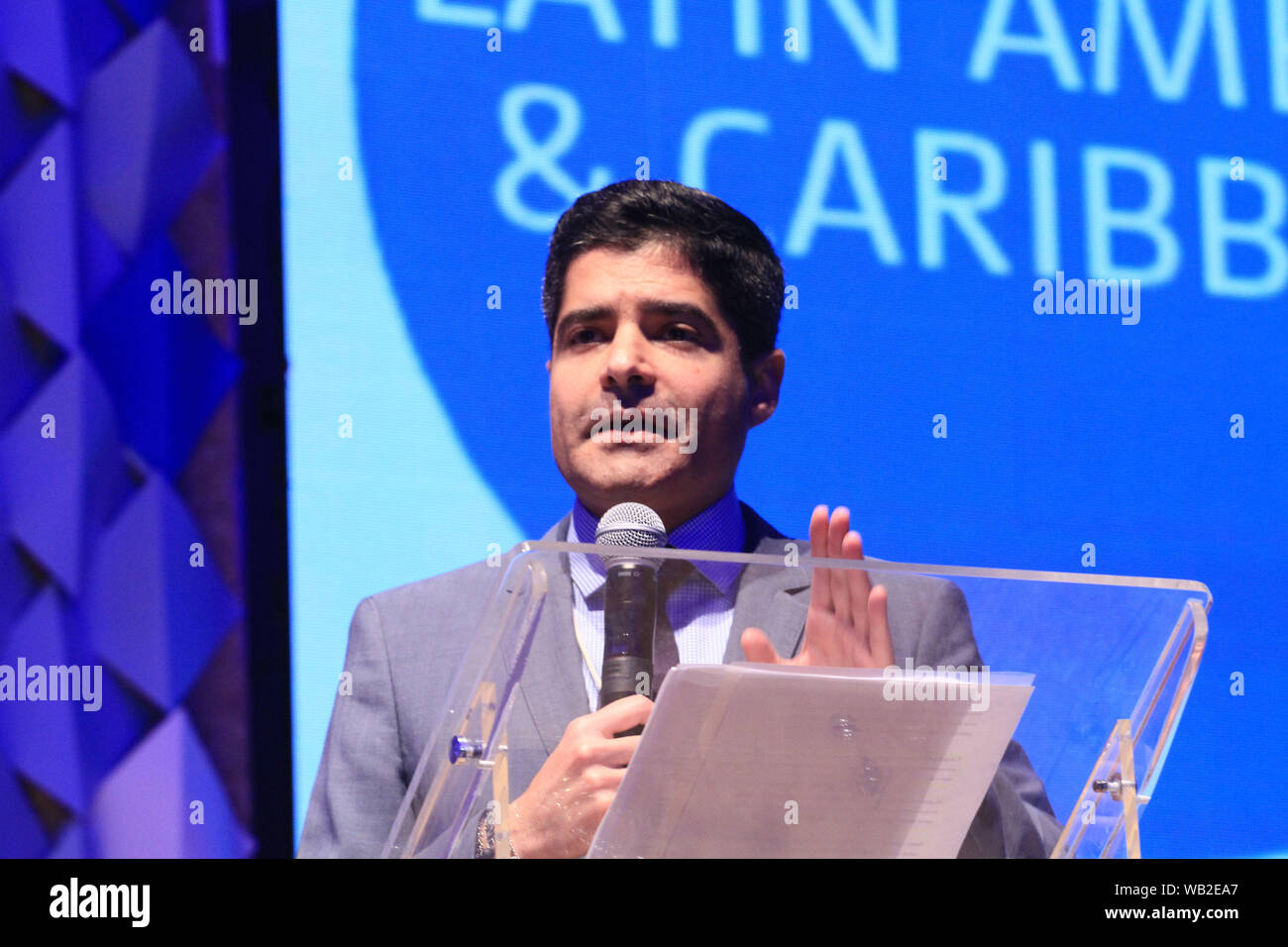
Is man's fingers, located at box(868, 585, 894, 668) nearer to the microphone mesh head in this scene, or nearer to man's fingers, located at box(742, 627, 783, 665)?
man's fingers, located at box(742, 627, 783, 665)

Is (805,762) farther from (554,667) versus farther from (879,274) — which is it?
(879,274)

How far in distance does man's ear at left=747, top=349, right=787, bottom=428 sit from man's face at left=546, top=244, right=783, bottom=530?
0.04 metres

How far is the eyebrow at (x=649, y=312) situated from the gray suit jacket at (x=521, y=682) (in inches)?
13.8

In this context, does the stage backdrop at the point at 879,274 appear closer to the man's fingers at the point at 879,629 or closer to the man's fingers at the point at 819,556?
the man's fingers at the point at 819,556

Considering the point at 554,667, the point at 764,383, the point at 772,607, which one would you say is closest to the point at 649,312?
the point at 764,383

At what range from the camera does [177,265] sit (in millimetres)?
3561

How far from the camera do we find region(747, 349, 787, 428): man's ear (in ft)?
9.04

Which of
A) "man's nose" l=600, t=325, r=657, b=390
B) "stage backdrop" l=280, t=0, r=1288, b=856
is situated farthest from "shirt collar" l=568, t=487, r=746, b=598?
"stage backdrop" l=280, t=0, r=1288, b=856

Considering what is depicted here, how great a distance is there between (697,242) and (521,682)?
1395mm

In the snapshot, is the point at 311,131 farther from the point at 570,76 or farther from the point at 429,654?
the point at 429,654

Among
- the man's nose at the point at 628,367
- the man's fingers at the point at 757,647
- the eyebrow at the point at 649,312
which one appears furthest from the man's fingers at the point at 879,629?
the eyebrow at the point at 649,312

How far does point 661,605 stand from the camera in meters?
1.49

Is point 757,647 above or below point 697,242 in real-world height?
below

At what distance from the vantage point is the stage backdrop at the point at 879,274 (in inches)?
128
